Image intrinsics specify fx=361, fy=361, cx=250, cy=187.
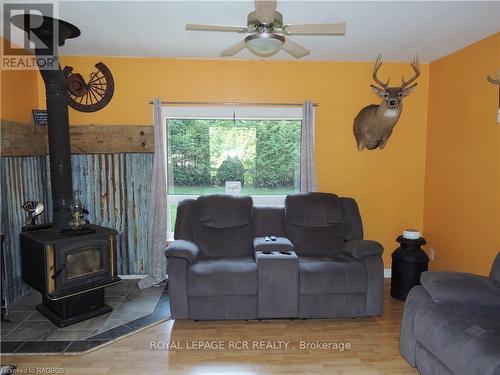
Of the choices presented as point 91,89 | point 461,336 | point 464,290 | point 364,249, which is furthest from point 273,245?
point 91,89

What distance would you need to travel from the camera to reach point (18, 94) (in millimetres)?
3504

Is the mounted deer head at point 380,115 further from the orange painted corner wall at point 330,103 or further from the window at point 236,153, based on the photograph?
the window at point 236,153

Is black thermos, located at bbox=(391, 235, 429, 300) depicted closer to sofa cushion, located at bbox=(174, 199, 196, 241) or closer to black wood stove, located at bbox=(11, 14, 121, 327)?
sofa cushion, located at bbox=(174, 199, 196, 241)

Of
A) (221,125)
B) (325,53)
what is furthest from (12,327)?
(325,53)

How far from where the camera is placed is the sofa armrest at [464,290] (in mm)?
2256

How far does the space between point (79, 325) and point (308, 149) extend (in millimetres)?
2768

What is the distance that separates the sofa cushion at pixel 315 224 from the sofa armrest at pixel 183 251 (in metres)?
1.00

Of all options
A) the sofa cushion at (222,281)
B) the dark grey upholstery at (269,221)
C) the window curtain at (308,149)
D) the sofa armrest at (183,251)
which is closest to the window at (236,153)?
the window curtain at (308,149)

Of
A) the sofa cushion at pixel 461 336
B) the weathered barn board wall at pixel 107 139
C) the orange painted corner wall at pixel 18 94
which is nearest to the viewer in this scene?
the sofa cushion at pixel 461 336

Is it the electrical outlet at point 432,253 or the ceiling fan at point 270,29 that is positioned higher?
the ceiling fan at point 270,29

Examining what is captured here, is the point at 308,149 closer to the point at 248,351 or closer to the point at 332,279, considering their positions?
the point at 332,279

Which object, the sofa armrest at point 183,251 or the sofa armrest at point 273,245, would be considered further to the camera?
the sofa armrest at point 273,245

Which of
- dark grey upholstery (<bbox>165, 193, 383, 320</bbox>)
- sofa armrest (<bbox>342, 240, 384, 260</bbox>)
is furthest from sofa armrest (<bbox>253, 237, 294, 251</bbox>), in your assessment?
sofa armrest (<bbox>342, 240, 384, 260</bbox>)

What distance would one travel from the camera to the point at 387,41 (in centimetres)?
331
